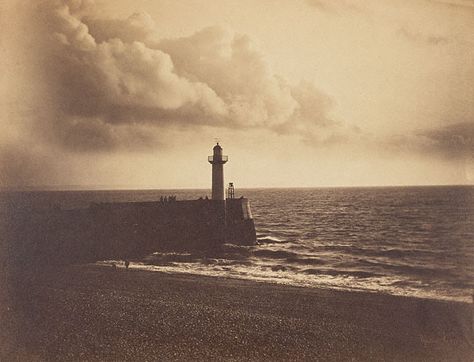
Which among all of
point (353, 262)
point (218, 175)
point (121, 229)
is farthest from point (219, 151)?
point (353, 262)

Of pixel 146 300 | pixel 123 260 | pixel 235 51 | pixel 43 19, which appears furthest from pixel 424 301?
pixel 43 19

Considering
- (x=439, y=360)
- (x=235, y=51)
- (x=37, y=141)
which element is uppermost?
(x=235, y=51)

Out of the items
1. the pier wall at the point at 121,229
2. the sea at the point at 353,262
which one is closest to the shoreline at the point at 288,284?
the sea at the point at 353,262

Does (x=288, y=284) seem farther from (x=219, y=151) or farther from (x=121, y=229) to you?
(x=121, y=229)

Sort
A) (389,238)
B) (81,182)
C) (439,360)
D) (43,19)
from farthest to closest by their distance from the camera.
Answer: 1. (389,238)
2. (81,182)
3. (43,19)
4. (439,360)

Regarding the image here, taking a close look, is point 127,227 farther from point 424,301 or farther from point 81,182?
point 424,301

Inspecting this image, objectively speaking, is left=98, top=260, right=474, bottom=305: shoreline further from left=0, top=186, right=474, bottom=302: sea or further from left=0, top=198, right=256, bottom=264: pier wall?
left=0, top=198, right=256, bottom=264: pier wall
